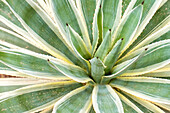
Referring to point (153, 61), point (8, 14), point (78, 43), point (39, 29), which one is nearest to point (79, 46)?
point (78, 43)

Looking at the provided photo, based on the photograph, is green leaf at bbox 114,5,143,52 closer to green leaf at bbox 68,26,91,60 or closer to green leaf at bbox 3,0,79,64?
green leaf at bbox 68,26,91,60

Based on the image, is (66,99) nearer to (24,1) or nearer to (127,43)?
(127,43)

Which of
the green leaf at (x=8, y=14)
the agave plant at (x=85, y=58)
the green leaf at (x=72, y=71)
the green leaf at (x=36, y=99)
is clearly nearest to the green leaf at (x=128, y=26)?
the agave plant at (x=85, y=58)

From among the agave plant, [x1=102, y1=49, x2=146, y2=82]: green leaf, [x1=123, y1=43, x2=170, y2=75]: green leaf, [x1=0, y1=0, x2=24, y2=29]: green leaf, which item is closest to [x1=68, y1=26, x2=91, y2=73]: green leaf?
the agave plant

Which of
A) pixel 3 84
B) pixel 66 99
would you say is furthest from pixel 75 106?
pixel 3 84

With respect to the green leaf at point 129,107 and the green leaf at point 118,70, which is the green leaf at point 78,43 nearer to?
the green leaf at point 118,70

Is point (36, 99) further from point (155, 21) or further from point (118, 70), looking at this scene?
point (155, 21)
